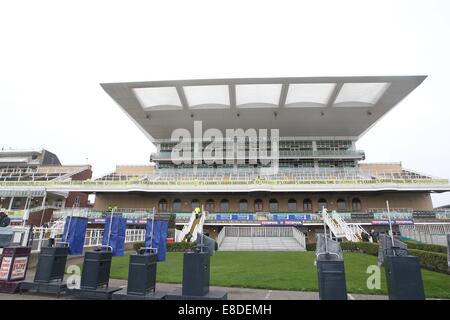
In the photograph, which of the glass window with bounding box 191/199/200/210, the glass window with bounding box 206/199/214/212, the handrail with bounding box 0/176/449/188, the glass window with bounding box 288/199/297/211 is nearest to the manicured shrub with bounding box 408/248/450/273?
the handrail with bounding box 0/176/449/188

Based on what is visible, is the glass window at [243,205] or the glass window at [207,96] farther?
the glass window at [243,205]

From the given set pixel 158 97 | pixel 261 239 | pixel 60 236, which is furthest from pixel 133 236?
pixel 158 97

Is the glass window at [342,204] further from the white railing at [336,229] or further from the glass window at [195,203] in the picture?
the glass window at [195,203]

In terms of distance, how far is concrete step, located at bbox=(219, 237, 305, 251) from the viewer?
813 inches

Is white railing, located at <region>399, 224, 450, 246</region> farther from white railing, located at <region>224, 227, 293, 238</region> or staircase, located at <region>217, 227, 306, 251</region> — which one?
white railing, located at <region>224, 227, 293, 238</region>

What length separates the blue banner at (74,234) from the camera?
310 inches

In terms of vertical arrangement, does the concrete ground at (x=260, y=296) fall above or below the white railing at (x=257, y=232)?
below

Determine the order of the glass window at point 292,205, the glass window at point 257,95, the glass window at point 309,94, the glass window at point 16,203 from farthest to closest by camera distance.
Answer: the glass window at point 16,203, the glass window at point 292,205, the glass window at point 257,95, the glass window at point 309,94

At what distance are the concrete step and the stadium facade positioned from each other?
19.0 feet

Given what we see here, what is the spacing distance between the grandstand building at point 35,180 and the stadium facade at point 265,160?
62cm

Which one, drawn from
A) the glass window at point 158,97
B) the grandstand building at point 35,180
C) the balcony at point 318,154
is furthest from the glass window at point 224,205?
the grandstand building at point 35,180

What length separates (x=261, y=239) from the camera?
2467cm

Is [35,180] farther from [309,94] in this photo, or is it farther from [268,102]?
[309,94]
